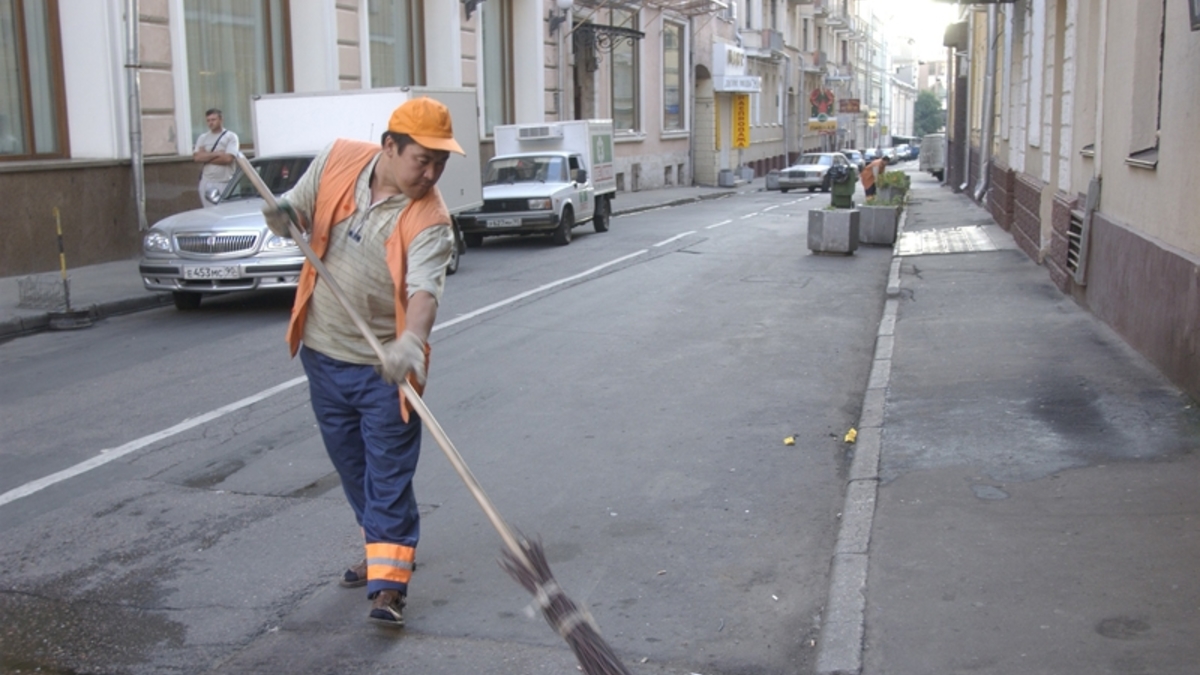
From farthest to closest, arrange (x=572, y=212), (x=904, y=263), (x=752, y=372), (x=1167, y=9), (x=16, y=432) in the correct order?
(x=572, y=212), (x=904, y=263), (x=752, y=372), (x=1167, y=9), (x=16, y=432)

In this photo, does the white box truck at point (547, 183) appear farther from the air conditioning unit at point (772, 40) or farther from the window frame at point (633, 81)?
the air conditioning unit at point (772, 40)

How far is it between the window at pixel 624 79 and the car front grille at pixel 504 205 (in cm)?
1981

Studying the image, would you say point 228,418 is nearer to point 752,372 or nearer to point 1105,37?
point 752,372

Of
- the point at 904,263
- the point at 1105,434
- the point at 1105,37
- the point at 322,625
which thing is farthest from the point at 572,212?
the point at 322,625

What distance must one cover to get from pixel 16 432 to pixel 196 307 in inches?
224

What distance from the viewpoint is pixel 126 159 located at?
1742 cm

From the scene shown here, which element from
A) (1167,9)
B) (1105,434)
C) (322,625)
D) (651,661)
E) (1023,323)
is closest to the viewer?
(651,661)

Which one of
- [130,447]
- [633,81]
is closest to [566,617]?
[130,447]

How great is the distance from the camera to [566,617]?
3633 millimetres

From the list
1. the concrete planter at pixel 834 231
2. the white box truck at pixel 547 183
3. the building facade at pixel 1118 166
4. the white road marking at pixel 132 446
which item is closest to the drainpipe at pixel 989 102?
the building facade at pixel 1118 166

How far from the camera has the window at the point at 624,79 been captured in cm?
3956

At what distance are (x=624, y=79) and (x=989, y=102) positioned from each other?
54.1ft

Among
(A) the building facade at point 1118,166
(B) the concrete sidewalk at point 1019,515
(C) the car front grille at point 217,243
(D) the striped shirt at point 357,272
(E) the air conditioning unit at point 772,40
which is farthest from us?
(E) the air conditioning unit at point 772,40

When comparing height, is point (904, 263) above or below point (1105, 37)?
below
